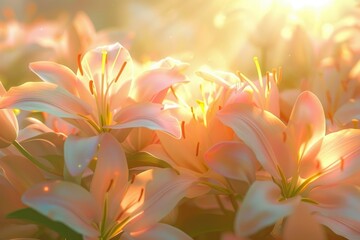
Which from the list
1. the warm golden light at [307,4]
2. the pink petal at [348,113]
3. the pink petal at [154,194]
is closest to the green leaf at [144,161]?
the pink petal at [154,194]

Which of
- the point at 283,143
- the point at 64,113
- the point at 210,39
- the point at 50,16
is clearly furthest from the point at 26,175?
the point at 50,16

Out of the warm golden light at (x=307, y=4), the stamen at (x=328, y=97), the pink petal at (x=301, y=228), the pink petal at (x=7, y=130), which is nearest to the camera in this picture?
the pink petal at (x=301, y=228)

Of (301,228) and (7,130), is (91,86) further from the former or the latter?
(301,228)

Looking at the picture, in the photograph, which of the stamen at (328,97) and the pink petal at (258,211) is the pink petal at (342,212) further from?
the stamen at (328,97)

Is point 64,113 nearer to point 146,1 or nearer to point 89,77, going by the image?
point 89,77

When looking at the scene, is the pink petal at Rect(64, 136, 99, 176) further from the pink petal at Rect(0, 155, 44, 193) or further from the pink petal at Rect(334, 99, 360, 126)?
the pink petal at Rect(334, 99, 360, 126)

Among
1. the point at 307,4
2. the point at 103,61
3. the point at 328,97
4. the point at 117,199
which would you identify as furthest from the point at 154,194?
the point at 307,4

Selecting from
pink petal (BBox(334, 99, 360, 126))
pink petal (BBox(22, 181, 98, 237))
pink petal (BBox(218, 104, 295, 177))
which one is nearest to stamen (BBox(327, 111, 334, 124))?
pink petal (BBox(334, 99, 360, 126))
